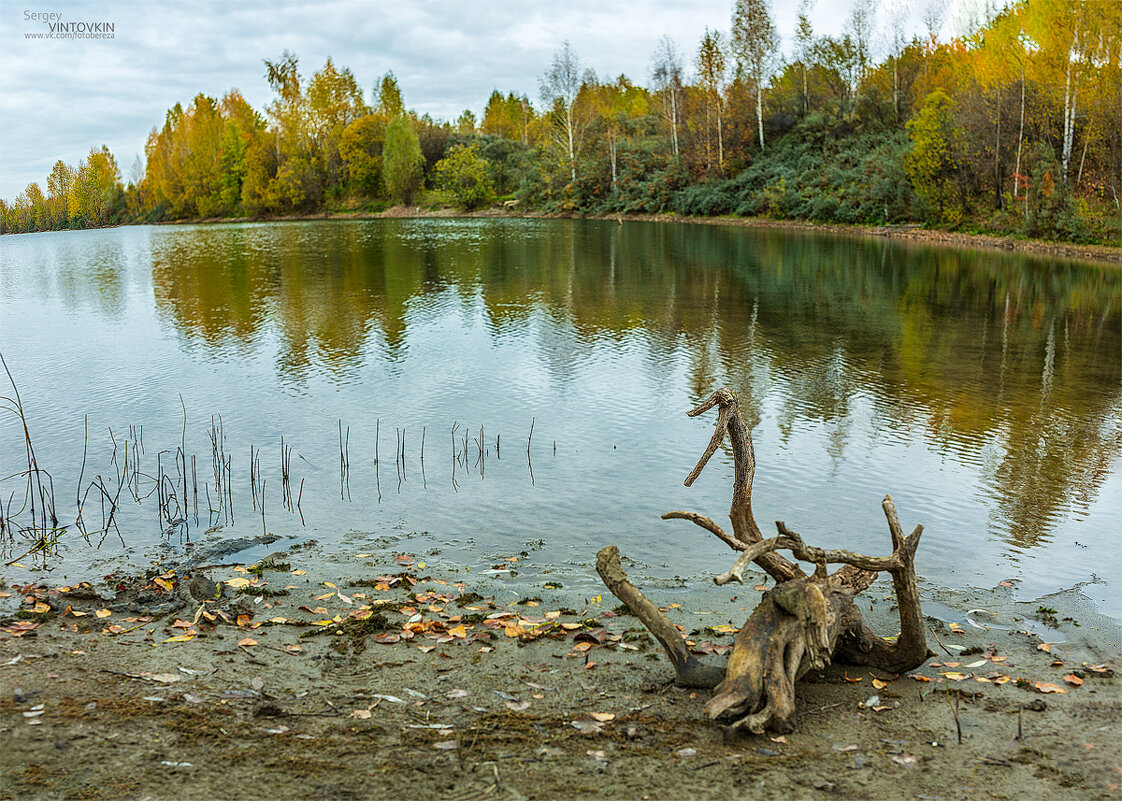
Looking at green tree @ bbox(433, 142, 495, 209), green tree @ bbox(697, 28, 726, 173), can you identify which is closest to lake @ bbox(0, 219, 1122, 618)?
green tree @ bbox(697, 28, 726, 173)

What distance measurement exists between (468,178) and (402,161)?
740 centimetres

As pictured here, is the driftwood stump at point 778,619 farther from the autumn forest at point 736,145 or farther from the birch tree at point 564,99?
the birch tree at point 564,99

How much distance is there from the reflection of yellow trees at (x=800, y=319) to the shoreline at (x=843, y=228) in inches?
89.4

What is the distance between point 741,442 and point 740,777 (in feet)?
8.21

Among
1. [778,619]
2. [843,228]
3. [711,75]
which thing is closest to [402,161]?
[711,75]

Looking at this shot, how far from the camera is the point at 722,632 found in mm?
6668

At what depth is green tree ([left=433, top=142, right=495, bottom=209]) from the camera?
3179 inches

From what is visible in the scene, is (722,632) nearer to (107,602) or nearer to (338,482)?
(107,602)

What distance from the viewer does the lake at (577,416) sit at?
9.08 metres

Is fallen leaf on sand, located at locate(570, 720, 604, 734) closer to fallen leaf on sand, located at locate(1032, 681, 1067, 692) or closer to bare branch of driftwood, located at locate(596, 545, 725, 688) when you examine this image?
bare branch of driftwood, located at locate(596, 545, 725, 688)

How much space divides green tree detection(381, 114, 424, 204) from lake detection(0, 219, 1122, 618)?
56638 millimetres

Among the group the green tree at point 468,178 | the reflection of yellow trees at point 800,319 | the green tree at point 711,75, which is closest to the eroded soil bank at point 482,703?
the reflection of yellow trees at point 800,319

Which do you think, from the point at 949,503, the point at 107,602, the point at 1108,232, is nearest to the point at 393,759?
the point at 107,602

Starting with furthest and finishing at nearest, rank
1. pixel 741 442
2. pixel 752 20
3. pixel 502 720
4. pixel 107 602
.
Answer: pixel 752 20 → pixel 107 602 → pixel 741 442 → pixel 502 720
